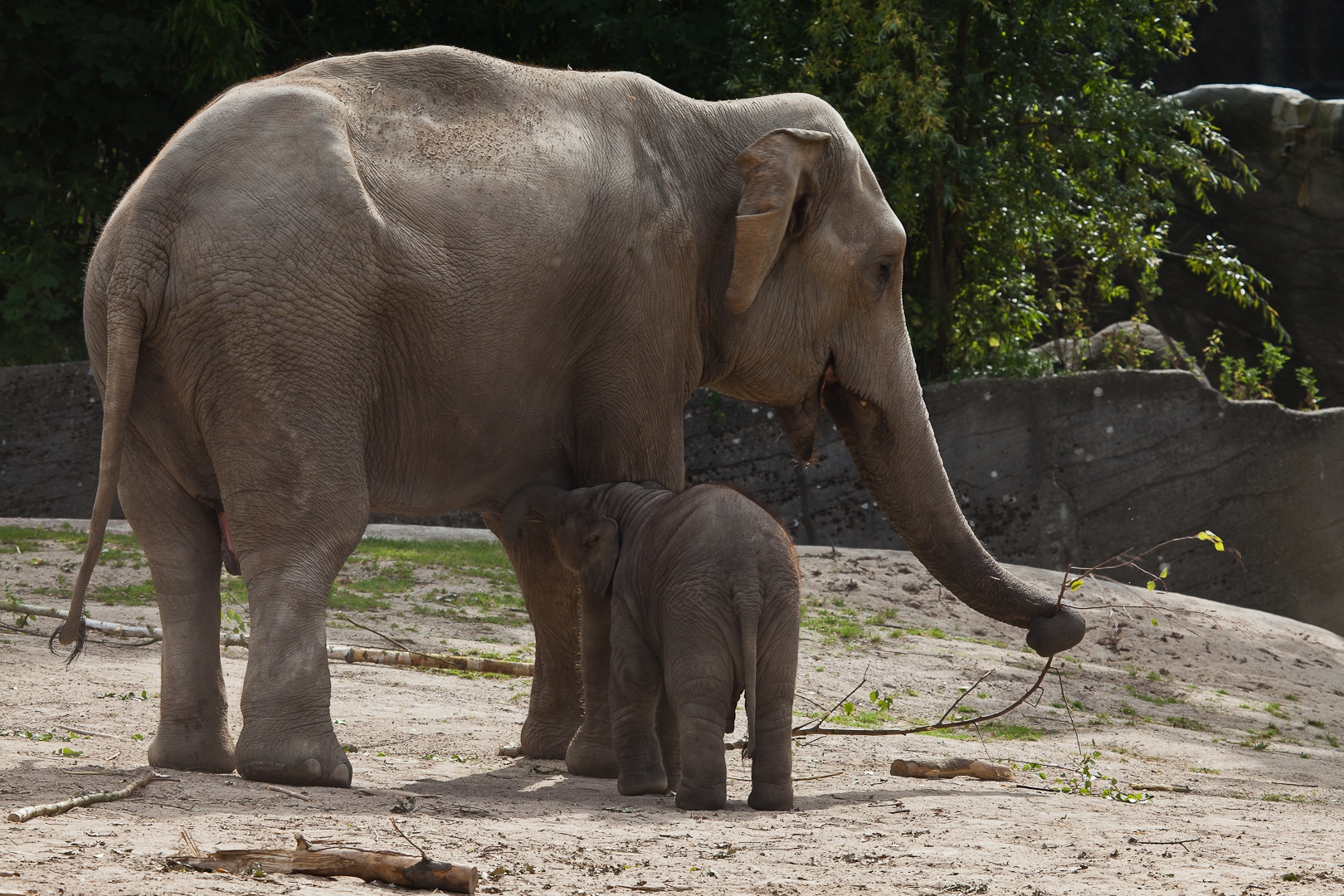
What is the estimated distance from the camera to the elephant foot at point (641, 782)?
471 cm

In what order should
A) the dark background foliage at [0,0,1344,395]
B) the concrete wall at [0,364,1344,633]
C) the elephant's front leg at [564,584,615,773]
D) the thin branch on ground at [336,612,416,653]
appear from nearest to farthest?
1. the elephant's front leg at [564,584,615,773]
2. the thin branch on ground at [336,612,416,653]
3. the concrete wall at [0,364,1344,633]
4. the dark background foliage at [0,0,1344,395]

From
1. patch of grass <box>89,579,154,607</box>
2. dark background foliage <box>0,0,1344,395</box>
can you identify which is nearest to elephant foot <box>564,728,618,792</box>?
patch of grass <box>89,579,154,607</box>

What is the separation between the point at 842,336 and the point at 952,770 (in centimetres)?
170

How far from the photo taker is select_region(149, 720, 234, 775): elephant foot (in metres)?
4.57

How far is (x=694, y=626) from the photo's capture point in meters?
4.49

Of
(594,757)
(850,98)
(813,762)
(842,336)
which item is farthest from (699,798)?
(850,98)

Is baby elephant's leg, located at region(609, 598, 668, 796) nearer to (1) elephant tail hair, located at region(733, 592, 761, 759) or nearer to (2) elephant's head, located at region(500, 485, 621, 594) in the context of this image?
(2) elephant's head, located at region(500, 485, 621, 594)

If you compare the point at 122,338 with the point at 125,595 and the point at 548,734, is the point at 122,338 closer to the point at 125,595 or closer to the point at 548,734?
the point at 548,734

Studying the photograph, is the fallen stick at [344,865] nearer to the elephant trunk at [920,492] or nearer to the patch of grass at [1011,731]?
the elephant trunk at [920,492]

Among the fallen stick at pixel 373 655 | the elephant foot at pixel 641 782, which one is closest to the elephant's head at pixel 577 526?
the elephant foot at pixel 641 782

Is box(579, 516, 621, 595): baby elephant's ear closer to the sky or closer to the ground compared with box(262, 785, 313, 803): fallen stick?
closer to the sky

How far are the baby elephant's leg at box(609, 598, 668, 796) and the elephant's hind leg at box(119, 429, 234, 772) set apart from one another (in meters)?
1.27

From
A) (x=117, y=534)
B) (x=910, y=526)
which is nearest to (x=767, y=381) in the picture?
(x=910, y=526)

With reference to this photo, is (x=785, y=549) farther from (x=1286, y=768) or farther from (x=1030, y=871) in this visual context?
(x=1286, y=768)
